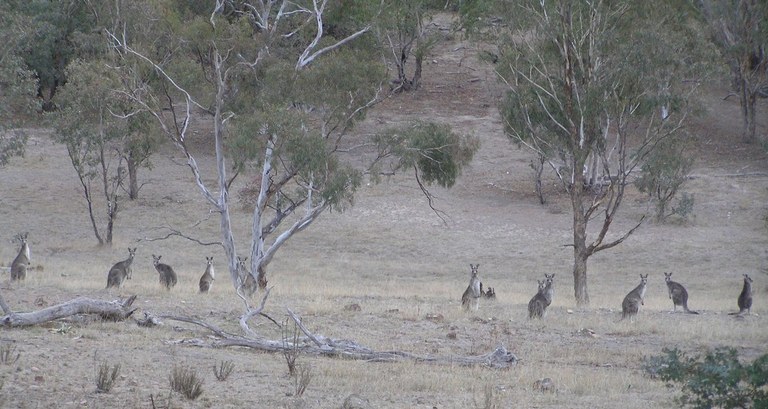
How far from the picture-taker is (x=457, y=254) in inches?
1390

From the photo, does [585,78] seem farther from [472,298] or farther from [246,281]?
[246,281]

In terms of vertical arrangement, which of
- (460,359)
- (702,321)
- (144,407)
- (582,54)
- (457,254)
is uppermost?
(582,54)

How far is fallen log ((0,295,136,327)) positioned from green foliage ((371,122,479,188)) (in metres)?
11.2

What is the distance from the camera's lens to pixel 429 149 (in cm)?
2483

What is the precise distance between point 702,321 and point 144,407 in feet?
42.5

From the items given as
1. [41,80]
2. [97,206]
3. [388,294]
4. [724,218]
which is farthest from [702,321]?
[41,80]

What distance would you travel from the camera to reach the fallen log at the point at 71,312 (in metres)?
12.4

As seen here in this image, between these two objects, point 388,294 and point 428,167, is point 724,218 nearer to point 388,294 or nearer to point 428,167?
point 428,167

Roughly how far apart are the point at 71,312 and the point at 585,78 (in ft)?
51.1

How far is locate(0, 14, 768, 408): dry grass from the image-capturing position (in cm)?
1094

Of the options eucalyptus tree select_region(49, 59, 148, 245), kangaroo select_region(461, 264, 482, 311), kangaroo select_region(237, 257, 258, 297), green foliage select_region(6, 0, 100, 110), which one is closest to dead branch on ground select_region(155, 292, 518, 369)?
kangaroo select_region(461, 264, 482, 311)

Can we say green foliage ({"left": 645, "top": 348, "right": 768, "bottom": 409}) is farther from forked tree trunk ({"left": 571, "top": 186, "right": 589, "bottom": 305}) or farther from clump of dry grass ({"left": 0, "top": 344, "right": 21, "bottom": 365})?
forked tree trunk ({"left": 571, "top": 186, "right": 589, "bottom": 305})

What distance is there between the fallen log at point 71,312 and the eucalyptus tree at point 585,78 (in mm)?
12708

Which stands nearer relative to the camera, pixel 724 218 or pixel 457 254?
pixel 457 254
